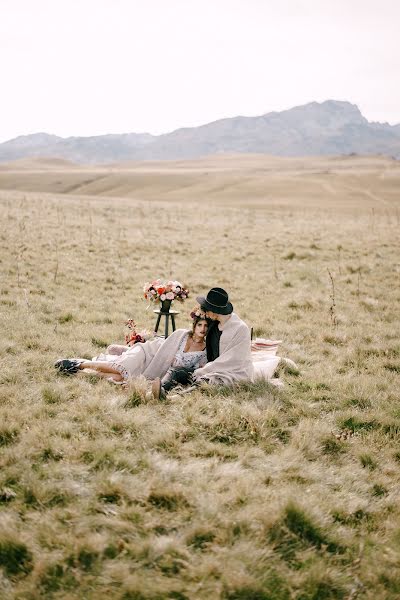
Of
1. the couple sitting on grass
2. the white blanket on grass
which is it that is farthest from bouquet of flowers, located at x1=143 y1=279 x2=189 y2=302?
the couple sitting on grass

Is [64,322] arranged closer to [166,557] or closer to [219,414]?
[219,414]

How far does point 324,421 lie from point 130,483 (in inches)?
115

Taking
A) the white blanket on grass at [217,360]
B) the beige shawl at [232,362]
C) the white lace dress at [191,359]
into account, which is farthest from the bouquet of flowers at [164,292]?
the beige shawl at [232,362]

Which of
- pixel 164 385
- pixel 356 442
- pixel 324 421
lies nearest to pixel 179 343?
pixel 164 385

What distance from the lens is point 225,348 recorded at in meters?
7.48

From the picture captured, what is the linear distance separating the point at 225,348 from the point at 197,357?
1.85 feet

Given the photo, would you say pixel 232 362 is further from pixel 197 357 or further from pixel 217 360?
pixel 197 357

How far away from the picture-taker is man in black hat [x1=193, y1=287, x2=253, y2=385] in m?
7.29

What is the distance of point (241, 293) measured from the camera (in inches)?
542

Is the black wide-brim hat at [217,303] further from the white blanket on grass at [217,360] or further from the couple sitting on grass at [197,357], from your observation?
the white blanket on grass at [217,360]

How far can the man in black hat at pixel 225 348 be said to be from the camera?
7.29 m

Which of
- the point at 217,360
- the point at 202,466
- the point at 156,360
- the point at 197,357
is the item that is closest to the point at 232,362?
the point at 217,360

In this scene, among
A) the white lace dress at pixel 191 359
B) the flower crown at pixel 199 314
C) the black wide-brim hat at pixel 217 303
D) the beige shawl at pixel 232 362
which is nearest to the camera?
the beige shawl at pixel 232 362

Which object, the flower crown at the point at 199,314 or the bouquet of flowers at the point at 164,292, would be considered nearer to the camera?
the flower crown at the point at 199,314
